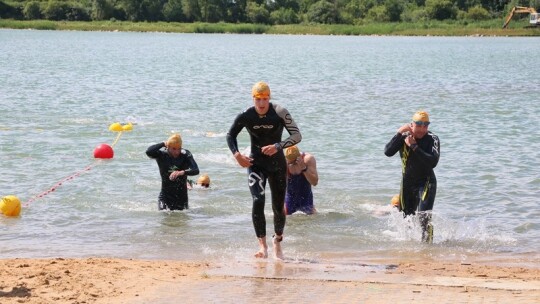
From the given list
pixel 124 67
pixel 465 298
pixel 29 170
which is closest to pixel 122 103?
pixel 29 170

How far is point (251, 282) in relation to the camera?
26.5ft

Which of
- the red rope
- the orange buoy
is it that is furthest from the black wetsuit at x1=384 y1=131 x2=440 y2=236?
the orange buoy

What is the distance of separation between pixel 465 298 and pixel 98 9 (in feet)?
375

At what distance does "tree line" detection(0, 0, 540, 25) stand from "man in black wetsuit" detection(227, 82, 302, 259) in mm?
107701

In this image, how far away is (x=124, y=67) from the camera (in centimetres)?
4738

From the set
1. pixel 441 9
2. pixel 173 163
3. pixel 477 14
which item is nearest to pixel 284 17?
pixel 441 9

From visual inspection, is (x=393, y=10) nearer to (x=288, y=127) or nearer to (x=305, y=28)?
(x=305, y=28)

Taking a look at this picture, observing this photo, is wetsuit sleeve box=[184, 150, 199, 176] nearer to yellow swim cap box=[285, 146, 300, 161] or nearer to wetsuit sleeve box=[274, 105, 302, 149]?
yellow swim cap box=[285, 146, 300, 161]

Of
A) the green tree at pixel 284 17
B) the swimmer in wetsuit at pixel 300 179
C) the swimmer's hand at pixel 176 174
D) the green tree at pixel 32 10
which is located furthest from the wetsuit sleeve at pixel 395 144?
the green tree at pixel 284 17

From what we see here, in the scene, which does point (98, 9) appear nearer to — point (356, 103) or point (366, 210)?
point (356, 103)

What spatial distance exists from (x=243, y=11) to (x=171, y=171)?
4481 inches

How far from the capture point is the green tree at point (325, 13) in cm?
11819

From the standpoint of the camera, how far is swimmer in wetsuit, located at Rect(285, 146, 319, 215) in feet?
38.1

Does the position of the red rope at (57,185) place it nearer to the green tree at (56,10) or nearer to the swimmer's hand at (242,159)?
the swimmer's hand at (242,159)
